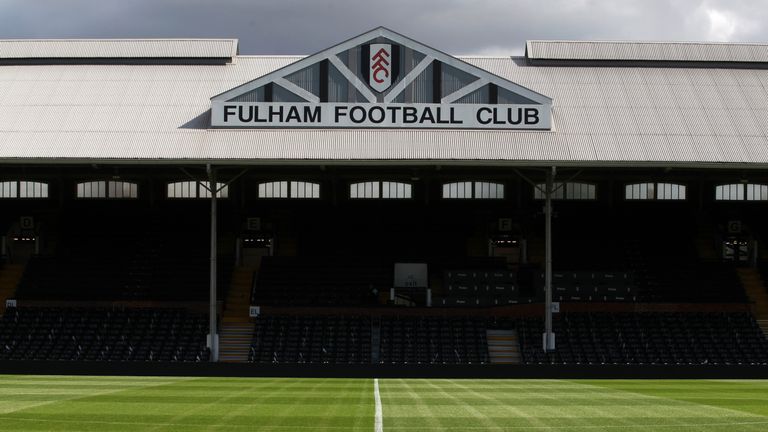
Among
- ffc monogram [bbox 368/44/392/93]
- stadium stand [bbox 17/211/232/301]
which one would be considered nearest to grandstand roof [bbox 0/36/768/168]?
ffc monogram [bbox 368/44/392/93]

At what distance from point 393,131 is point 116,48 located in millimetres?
19043

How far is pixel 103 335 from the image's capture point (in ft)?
152

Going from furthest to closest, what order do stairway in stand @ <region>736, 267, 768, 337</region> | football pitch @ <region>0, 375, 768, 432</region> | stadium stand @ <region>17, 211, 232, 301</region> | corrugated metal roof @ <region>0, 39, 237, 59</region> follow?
corrugated metal roof @ <region>0, 39, 237, 59</region>
stadium stand @ <region>17, 211, 232, 301</region>
stairway in stand @ <region>736, 267, 768, 337</region>
football pitch @ <region>0, 375, 768, 432</region>

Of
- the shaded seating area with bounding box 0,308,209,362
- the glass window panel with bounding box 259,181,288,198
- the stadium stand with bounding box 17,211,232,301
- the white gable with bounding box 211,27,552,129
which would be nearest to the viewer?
the shaded seating area with bounding box 0,308,209,362

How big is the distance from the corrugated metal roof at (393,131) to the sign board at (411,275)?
33.4 ft

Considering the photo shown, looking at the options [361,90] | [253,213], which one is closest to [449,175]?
[361,90]

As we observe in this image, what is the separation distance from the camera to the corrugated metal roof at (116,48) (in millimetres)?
55406

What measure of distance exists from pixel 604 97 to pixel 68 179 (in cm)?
3111

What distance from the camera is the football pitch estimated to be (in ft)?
57.3

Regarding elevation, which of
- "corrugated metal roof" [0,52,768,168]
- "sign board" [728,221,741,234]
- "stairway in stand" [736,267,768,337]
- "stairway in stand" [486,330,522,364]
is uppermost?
"corrugated metal roof" [0,52,768,168]

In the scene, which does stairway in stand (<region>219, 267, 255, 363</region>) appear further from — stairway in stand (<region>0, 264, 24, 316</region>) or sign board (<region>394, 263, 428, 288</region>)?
stairway in stand (<region>0, 264, 24, 316</region>)

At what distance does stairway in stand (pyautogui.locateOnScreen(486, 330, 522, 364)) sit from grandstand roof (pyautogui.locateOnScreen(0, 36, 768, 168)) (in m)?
9.18

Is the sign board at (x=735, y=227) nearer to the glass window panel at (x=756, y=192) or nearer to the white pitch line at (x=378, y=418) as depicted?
the glass window panel at (x=756, y=192)

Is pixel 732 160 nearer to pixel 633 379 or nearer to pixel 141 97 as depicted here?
pixel 633 379
